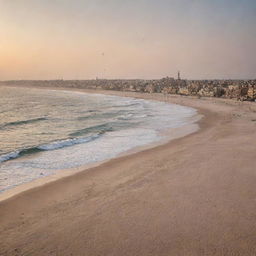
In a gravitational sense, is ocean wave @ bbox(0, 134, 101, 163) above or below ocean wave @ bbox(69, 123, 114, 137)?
below

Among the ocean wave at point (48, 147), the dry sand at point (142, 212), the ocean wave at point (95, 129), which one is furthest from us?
the ocean wave at point (95, 129)

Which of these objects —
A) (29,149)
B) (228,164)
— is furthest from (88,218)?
(29,149)

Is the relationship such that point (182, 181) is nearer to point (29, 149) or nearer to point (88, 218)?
point (88, 218)

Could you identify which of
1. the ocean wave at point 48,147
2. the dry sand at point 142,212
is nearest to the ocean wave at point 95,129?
the ocean wave at point 48,147

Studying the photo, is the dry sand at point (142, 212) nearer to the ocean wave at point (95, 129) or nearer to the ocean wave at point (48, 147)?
the ocean wave at point (48, 147)

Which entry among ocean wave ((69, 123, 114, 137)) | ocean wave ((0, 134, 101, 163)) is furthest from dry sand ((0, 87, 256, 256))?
ocean wave ((69, 123, 114, 137))

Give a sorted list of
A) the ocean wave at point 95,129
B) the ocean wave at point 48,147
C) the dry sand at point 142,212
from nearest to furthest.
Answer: the dry sand at point 142,212
the ocean wave at point 48,147
the ocean wave at point 95,129

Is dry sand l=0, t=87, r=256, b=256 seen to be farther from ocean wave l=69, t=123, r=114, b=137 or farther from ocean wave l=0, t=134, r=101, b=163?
ocean wave l=69, t=123, r=114, b=137

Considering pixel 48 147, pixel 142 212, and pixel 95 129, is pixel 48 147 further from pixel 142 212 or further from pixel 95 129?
pixel 142 212

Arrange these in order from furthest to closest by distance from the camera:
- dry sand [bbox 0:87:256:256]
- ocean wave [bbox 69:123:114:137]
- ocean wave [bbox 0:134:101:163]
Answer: ocean wave [bbox 69:123:114:137], ocean wave [bbox 0:134:101:163], dry sand [bbox 0:87:256:256]
